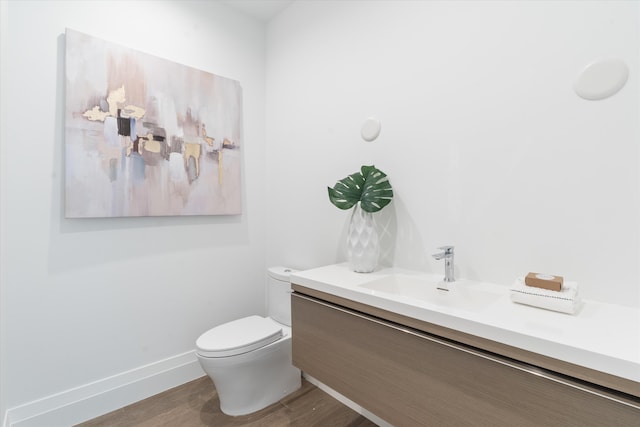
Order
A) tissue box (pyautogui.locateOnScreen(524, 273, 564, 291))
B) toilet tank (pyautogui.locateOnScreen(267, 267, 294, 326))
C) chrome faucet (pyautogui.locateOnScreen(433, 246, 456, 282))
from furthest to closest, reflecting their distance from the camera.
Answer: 1. toilet tank (pyautogui.locateOnScreen(267, 267, 294, 326))
2. chrome faucet (pyautogui.locateOnScreen(433, 246, 456, 282))
3. tissue box (pyautogui.locateOnScreen(524, 273, 564, 291))

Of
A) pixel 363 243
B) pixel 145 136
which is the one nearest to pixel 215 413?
pixel 363 243

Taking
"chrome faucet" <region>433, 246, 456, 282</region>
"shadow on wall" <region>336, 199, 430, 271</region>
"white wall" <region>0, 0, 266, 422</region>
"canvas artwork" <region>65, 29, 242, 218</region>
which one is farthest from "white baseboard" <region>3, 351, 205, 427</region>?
"chrome faucet" <region>433, 246, 456, 282</region>

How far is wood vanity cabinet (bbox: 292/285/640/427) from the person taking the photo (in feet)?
2.23

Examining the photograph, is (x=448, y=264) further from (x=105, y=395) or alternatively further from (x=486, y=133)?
(x=105, y=395)

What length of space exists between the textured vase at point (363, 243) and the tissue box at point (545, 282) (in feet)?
2.09

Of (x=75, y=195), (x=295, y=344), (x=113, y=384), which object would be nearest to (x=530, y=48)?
(x=295, y=344)

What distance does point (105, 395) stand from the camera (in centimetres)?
172

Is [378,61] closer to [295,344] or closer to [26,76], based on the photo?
[295,344]

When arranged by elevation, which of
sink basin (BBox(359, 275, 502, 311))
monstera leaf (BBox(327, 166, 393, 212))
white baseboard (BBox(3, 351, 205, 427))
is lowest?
white baseboard (BBox(3, 351, 205, 427))

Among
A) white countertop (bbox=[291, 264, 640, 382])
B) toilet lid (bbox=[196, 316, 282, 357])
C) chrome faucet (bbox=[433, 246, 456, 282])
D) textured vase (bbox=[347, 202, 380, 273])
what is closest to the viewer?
white countertop (bbox=[291, 264, 640, 382])

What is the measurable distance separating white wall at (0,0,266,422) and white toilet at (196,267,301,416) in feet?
1.53

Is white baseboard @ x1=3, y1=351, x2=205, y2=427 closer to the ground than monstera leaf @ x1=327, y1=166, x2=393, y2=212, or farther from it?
closer to the ground


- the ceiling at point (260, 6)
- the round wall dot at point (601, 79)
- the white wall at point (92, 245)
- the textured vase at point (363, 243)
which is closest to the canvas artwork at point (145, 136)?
the white wall at point (92, 245)

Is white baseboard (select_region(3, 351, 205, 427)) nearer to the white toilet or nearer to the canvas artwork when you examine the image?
the white toilet
